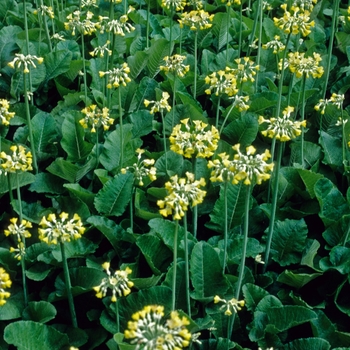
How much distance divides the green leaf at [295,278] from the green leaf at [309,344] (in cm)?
49

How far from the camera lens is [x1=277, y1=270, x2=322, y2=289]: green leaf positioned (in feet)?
13.8

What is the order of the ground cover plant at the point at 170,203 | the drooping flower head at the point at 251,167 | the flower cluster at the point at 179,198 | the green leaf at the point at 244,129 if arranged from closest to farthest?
the flower cluster at the point at 179,198 → the drooping flower head at the point at 251,167 → the ground cover plant at the point at 170,203 → the green leaf at the point at 244,129

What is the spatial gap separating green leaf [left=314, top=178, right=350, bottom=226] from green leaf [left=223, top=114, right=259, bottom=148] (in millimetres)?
821

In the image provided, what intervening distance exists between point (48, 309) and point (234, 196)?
1.69 metres

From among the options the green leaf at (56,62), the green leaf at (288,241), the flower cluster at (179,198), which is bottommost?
the green leaf at (288,241)

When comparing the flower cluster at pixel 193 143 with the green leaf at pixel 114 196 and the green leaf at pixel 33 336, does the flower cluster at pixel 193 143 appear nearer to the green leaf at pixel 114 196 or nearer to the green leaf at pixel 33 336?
the green leaf at pixel 114 196

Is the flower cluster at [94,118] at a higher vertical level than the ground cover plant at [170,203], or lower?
higher

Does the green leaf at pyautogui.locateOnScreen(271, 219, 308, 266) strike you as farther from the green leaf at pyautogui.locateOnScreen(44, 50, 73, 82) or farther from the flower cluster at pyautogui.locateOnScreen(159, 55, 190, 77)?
the green leaf at pyautogui.locateOnScreen(44, 50, 73, 82)

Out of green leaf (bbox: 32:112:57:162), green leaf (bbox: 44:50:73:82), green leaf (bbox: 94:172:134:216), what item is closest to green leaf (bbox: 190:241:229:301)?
green leaf (bbox: 94:172:134:216)

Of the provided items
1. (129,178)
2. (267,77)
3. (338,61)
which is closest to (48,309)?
(129,178)

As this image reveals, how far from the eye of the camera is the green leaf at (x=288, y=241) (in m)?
4.55

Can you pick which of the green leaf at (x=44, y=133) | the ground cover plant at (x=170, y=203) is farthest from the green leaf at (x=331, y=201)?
the green leaf at (x=44, y=133)

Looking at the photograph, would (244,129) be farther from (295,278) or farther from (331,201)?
Result: (295,278)

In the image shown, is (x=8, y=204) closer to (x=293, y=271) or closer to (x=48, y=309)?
(x=48, y=309)
